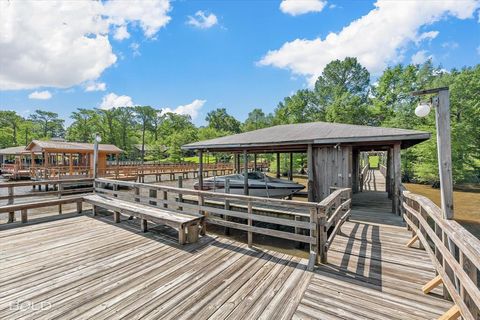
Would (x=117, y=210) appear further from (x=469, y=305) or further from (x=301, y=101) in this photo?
(x=301, y=101)

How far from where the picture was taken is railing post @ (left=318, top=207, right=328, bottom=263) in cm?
373

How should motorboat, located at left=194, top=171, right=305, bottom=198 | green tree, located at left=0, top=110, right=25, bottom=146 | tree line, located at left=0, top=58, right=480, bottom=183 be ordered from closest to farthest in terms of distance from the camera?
motorboat, located at left=194, top=171, right=305, bottom=198 < tree line, located at left=0, top=58, right=480, bottom=183 < green tree, located at left=0, top=110, right=25, bottom=146

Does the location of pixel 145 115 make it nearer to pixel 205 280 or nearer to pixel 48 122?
pixel 48 122

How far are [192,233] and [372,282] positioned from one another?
335cm

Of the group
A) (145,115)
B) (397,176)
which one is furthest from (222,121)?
(397,176)

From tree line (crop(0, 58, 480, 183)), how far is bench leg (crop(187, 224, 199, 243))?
11.4 metres

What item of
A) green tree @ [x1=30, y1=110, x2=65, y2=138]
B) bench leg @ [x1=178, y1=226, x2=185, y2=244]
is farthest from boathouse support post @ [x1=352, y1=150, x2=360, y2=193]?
green tree @ [x1=30, y1=110, x2=65, y2=138]

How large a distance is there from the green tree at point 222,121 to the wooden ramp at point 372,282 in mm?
58090

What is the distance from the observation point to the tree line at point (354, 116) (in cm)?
1786

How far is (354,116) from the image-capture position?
2550 cm

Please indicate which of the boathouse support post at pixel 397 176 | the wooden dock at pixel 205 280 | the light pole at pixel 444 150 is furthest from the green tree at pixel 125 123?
the light pole at pixel 444 150

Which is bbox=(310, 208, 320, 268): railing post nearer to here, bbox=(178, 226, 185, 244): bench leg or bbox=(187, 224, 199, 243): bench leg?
bbox=(187, 224, 199, 243): bench leg

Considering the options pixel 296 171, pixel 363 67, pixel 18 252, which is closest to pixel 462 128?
pixel 296 171

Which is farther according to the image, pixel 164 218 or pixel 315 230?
pixel 164 218
